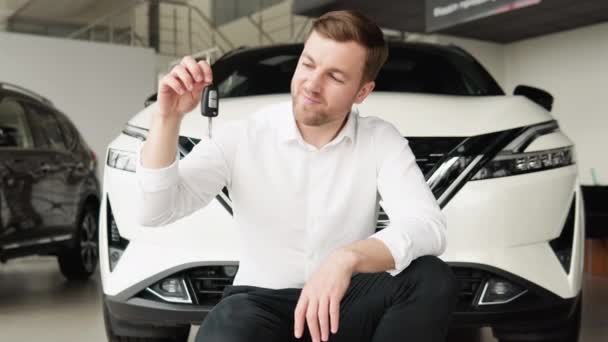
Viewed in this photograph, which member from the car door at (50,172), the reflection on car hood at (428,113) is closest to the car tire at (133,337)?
the reflection on car hood at (428,113)

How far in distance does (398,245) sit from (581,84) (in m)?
7.65

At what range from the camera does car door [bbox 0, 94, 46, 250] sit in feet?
13.3

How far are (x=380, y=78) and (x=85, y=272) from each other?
2.88 meters

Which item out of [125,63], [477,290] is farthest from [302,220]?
[125,63]

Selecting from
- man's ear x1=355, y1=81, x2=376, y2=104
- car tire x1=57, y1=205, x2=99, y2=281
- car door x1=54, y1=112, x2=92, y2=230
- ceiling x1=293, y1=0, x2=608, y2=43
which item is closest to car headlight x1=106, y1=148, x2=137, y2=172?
man's ear x1=355, y1=81, x2=376, y2=104

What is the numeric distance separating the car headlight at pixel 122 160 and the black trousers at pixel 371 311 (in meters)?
0.92

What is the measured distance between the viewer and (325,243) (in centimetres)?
157

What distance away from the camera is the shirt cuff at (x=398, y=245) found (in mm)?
1369

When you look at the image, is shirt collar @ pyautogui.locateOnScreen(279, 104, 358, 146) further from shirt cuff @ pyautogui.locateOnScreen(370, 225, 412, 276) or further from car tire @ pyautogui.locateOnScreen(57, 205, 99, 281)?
car tire @ pyautogui.locateOnScreen(57, 205, 99, 281)

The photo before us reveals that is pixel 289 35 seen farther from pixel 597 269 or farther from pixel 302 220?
pixel 302 220

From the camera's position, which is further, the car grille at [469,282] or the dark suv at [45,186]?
the dark suv at [45,186]

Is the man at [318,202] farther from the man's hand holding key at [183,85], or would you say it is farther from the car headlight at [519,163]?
the car headlight at [519,163]

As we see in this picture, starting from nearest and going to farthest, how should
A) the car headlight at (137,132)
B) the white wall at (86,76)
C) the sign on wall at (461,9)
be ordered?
the car headlight at (137,132), the sign on wall at (461,9), the white wall at (86,76)

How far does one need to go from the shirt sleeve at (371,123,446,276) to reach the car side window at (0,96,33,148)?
3.07 m
